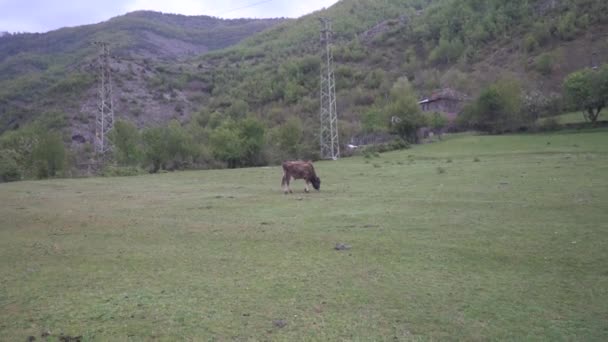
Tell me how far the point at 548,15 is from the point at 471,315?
394 ft

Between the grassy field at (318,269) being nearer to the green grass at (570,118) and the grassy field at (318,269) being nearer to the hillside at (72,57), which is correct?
the green grass at (570,118)

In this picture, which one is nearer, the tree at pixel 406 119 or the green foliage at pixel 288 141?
the green foliage at pixel 288 141

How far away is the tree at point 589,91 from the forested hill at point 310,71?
265 inches

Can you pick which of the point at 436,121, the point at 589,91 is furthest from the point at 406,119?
the point at 589,91

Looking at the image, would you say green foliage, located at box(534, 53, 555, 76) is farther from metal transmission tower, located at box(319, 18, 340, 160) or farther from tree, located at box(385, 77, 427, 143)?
metal transmission tower, located at box(319, 18, 340, 160)

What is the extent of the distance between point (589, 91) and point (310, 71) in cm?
7500

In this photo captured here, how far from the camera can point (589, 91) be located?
55312mm

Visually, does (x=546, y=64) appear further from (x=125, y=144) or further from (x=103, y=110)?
(x=125, y=144)

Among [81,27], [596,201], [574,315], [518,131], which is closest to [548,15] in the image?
[518,131]

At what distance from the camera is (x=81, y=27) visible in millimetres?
170875

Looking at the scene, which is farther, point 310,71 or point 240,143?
point 310,71

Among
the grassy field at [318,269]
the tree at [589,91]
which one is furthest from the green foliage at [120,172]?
the tree at [589,91]

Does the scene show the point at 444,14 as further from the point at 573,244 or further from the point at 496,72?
the point at 573,244

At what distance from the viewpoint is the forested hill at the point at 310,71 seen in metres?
90.4
